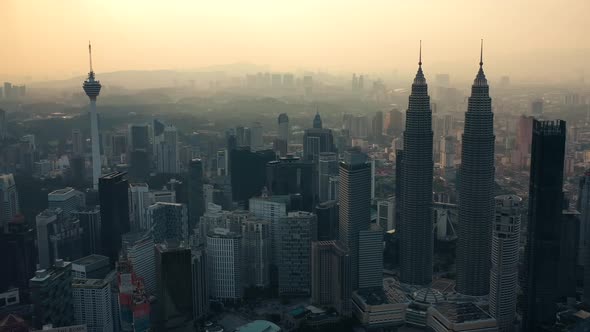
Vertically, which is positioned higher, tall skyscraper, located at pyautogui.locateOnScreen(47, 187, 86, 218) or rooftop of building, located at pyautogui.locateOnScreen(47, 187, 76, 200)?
rooftop of building, located at pyautogui.locateOnScreen(47, 187, 76, 200)

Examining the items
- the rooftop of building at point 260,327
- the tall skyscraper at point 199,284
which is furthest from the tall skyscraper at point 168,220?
the rooftop of building at point 260,327

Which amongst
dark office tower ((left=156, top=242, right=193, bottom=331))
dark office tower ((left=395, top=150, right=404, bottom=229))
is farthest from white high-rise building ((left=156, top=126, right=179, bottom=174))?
dark office tower ((left=156, top=242, right=193, bottom=331))

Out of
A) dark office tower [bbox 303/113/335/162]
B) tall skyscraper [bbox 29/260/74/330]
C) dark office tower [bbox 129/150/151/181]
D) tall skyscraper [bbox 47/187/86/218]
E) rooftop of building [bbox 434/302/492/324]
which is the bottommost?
rooftop of building [bbox 434/302/492/324]

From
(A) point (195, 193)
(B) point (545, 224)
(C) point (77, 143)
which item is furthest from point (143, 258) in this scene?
(C) point (77, 143)

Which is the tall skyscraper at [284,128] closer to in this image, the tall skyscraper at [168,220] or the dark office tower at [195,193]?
the dark office tower at [195,193]

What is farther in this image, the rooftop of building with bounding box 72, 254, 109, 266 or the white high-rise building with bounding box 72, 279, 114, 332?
the rooftop of building with bounding box 72, 254, 109, 266

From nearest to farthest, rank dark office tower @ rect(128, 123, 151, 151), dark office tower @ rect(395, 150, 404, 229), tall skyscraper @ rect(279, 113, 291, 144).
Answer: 1. dark office tower @ rect(395, 150, 404, 229)
2. dark office tower @ rect(128, 123, 151, 151)
3. tall skyscraper @ rect(279, 113, 291, 144)

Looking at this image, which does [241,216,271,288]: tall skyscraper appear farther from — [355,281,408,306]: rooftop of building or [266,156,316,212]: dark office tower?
[266,156,316,212]: dark office tower

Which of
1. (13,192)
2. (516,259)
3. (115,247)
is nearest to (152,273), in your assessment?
(115,247)

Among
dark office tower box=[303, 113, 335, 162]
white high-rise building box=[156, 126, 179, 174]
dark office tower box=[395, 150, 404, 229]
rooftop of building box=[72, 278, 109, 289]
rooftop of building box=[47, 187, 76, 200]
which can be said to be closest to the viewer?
rooftop of building box=[72, 278, 109, 289]
